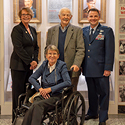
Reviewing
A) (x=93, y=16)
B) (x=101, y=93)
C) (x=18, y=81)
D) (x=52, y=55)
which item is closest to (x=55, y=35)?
(x=52, y=55)

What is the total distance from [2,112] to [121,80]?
2.13m

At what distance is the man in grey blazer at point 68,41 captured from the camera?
132 inches

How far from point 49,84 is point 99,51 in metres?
0.89

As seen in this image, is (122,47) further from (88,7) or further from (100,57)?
(88,7)

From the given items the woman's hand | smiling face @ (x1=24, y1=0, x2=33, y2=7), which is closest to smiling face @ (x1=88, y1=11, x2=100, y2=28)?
the woman's hand

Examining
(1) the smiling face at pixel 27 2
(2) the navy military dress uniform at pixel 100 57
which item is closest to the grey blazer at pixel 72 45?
(2) the navy military dress uniform at pixel 100 57

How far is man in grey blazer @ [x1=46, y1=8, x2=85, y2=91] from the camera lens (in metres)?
3.36

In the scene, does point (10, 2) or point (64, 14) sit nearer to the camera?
point (64, 14)

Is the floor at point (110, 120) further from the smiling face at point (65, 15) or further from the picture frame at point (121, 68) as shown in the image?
the smiling face at point (65, 15)

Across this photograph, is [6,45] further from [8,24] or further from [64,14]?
[64,14]

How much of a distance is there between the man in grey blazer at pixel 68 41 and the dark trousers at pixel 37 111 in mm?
809

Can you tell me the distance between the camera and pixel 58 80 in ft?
9.97

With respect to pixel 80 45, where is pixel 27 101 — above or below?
below

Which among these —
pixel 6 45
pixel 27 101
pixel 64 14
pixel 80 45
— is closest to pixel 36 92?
pixel 27 101
